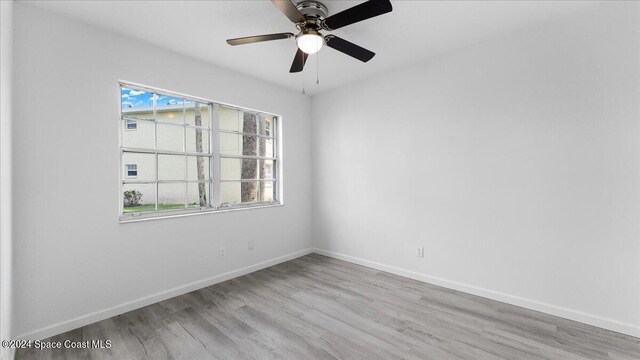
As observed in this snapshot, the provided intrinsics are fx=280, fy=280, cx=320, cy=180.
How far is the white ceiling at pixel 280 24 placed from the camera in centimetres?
231

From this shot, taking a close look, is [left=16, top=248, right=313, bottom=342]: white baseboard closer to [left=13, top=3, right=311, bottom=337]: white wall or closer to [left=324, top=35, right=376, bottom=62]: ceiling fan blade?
[left=13, top=3, right=311, bottom=337]: white wall

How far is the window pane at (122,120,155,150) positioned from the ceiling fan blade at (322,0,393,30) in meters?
2.14

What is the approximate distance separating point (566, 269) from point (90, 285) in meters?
4.30

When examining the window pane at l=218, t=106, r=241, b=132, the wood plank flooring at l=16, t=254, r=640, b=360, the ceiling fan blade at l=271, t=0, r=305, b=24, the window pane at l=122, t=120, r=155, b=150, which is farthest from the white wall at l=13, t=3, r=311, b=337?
the ceiling fan blade at l=271, t=0, r=305, b=24

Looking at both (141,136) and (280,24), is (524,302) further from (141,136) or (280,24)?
(141,136)

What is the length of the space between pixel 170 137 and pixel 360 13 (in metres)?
2.44

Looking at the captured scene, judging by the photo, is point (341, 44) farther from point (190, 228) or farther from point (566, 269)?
point (566, 269)

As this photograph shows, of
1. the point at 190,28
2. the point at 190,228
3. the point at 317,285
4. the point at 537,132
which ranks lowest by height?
the point at 317,285

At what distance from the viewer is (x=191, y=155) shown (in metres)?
3.33

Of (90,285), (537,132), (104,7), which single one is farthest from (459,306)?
(104,7)

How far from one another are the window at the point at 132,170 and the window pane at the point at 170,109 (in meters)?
0.58

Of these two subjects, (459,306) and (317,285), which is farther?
(317,285)

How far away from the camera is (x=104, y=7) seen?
231cm

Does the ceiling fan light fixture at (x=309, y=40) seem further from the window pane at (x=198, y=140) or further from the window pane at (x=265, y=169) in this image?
the window pane at (x=265, y=169)
